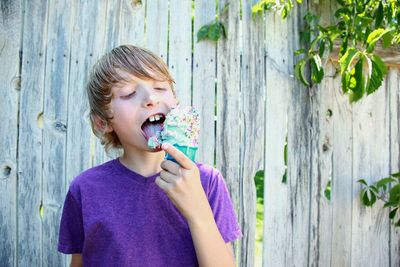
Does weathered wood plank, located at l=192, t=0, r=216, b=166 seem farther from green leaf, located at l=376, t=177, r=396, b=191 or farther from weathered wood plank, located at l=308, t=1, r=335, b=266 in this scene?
green leaf, located at l=376, t=177, r=396, b=191

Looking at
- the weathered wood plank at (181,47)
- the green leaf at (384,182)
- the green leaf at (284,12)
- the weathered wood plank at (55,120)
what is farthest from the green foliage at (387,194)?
the weathered wood plank at (55,120)

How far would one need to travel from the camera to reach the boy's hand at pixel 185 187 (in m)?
1.55

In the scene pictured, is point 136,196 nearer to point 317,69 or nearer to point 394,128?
point 317,69

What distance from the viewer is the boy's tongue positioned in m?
1.68

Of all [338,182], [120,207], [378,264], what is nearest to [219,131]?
[338,182]

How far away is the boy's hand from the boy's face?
0.13 m

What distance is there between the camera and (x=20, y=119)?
2.41 meters

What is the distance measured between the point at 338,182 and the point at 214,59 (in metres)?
1.00

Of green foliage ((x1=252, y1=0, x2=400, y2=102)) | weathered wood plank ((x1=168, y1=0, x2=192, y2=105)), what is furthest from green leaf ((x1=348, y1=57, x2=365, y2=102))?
weathered wood plank ((x1=168, y1=0, x2=192, y2=105))

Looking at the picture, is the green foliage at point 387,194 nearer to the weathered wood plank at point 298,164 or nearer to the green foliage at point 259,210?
the weathered wood plank at point 298,164

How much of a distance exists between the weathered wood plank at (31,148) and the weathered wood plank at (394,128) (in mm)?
1982

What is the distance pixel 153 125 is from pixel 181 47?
93cm

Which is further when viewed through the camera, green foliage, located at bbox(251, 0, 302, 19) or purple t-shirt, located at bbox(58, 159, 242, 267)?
green foliage, located at bbox(251, 0, 302, 19)

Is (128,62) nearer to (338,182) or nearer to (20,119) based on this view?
(20,119)
